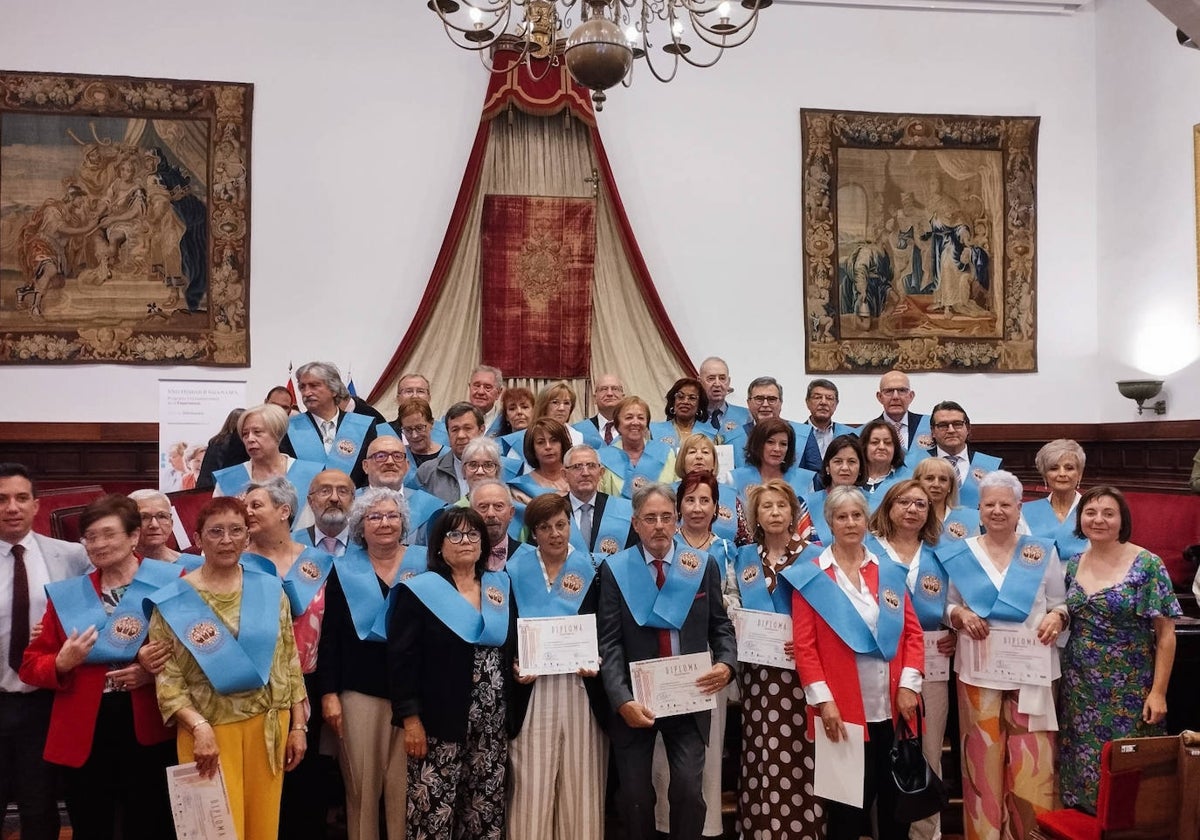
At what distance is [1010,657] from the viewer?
347 cm

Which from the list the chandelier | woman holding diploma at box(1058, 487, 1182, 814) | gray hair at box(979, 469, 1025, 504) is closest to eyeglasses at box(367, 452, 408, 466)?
the chandelier

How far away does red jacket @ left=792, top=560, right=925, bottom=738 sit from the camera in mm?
3313

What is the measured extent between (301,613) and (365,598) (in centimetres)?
22

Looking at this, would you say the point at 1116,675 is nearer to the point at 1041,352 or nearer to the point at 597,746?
the point at 597,746

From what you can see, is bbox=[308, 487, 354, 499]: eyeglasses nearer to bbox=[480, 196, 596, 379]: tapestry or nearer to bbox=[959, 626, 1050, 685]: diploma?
bbox=[959, 626, 1050, 685]: diploma

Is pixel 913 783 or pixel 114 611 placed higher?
pixel 114 611

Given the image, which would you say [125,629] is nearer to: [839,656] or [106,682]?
[106,682]

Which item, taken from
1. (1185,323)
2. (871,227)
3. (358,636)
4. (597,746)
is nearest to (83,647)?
(358,636)

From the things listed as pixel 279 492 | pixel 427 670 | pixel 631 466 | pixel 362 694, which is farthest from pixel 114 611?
pixel 631 466

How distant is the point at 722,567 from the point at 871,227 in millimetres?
5041

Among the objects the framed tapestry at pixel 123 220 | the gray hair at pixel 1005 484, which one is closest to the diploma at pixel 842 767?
the gray hair at pixel 1005 484

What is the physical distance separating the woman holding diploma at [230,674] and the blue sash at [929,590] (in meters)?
2.10

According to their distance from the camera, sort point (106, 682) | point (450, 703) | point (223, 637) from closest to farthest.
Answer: point (223, 637) → point (106, 682) → point (450, 703)

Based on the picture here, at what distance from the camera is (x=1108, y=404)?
8.03 m
